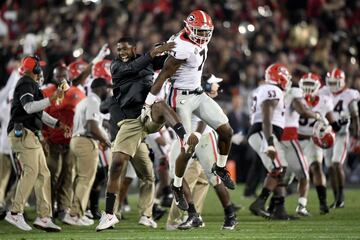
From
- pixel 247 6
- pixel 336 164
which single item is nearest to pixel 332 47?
pixel 247 6

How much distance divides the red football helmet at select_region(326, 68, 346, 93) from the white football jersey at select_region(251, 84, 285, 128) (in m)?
2.13

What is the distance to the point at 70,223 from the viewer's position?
11.2 m

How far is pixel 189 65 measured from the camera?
9781mm

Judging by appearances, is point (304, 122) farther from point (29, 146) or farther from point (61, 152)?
point (29, 146)

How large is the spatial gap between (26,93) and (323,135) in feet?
14.6

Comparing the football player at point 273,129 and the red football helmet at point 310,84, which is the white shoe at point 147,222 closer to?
the football player at point 273,129

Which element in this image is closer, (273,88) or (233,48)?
(273,88)

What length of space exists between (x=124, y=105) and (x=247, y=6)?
11653 mm

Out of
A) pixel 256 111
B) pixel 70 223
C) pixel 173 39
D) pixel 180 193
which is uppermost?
pixel 173 39

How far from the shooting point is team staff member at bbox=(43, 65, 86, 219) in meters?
11.7

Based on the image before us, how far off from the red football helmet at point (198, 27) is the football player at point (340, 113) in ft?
15.2

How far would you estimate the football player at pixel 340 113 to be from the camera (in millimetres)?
14094

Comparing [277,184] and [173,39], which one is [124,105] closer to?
[173,39]

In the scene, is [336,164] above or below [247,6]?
below
